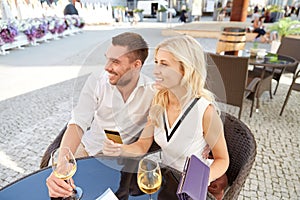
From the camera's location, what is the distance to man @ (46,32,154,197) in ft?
2.81

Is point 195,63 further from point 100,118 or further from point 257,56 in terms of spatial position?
point 257,56

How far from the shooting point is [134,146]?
3.94ft

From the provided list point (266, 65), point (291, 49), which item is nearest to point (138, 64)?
point (266, 65)

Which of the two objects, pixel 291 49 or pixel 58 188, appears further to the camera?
pixel 291 49

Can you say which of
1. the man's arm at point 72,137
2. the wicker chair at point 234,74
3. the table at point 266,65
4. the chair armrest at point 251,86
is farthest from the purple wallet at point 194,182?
the table at point 266,65

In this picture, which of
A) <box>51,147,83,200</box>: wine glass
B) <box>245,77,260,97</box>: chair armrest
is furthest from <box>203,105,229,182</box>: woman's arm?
<box>245,77,260,97</box>: chair armrest

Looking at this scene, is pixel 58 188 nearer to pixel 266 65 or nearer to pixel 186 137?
pixel 186 137

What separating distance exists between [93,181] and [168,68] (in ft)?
1.97

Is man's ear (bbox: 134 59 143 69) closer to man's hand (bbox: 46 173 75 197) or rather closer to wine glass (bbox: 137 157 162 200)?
wine glass (bbox: 137 157 162 200)

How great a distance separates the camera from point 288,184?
1.97 m

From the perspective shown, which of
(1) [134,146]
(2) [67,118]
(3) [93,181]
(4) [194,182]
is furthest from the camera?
(2) [67,118]

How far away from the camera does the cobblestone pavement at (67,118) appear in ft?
6.39

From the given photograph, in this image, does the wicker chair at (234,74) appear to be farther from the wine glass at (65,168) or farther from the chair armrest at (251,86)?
the wine glass at (65,168)

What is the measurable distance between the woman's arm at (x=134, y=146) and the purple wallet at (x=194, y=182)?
406 millimetres
